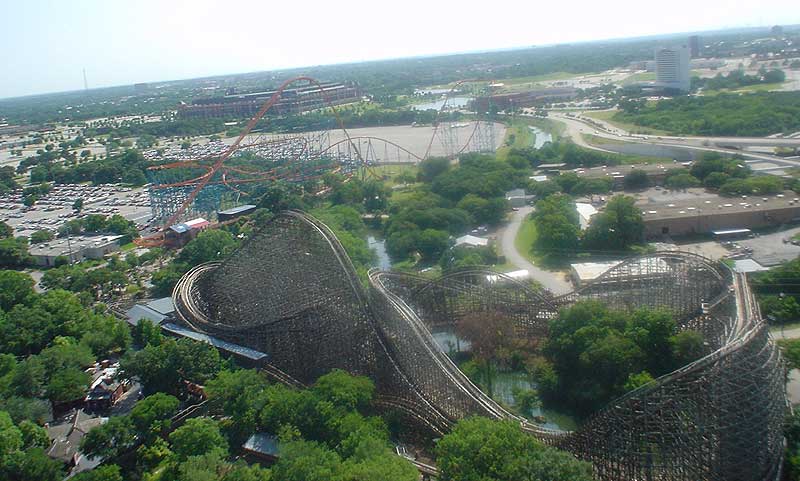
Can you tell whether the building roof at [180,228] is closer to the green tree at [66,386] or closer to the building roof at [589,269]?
the green tree at [66,386]

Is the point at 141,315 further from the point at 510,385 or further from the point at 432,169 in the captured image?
the point at 432,169

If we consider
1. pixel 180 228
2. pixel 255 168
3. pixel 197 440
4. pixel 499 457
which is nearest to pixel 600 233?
pixel 499 457

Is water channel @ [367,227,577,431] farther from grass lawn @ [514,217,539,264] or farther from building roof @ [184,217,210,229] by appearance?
building roof @ [184,217,210,229]

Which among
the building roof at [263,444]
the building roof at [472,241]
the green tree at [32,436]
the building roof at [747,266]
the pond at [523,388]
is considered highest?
the building roof at [472,241]

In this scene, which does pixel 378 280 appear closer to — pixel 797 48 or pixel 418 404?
pixel 418 404

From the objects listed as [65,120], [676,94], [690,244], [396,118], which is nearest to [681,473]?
[690,244]

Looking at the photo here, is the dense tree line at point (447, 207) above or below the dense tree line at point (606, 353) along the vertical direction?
above

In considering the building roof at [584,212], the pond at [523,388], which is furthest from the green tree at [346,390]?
the building roof at [584,212]
